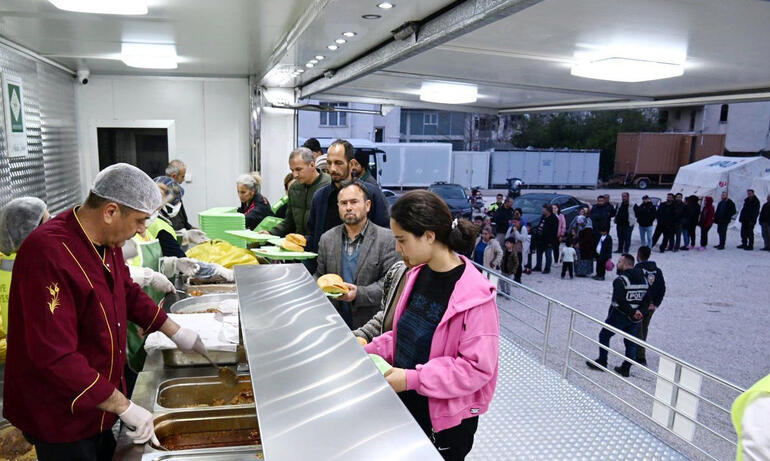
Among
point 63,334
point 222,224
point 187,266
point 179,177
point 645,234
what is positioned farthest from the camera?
point 645,234

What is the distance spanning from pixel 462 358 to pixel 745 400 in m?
0.83

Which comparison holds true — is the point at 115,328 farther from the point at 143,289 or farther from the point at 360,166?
the point at 360,166

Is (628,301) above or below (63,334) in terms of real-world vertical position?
below

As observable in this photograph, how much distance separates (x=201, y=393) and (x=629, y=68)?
4.88 m

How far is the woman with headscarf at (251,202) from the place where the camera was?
5750 millimetres

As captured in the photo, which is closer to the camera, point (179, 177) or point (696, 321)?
point (179, 177)

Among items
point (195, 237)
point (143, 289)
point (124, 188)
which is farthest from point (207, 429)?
point (195, 237)

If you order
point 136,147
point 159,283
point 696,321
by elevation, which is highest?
point 136,147

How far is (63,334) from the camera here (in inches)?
66.8

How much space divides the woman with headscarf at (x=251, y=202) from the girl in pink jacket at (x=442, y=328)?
396cm

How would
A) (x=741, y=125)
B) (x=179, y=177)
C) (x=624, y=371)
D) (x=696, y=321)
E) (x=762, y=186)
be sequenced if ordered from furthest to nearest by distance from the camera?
(x=741, y=125)
(x=762, y=186)
(x=696, y=321)
(x=624, y=371)
(x=179, y=177)

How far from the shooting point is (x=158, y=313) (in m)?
2.34

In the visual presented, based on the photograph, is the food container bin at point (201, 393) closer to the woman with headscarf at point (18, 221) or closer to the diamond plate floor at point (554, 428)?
the woman with headscarf at point (18, 221)

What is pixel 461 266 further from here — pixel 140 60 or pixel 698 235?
pixel 698 235
